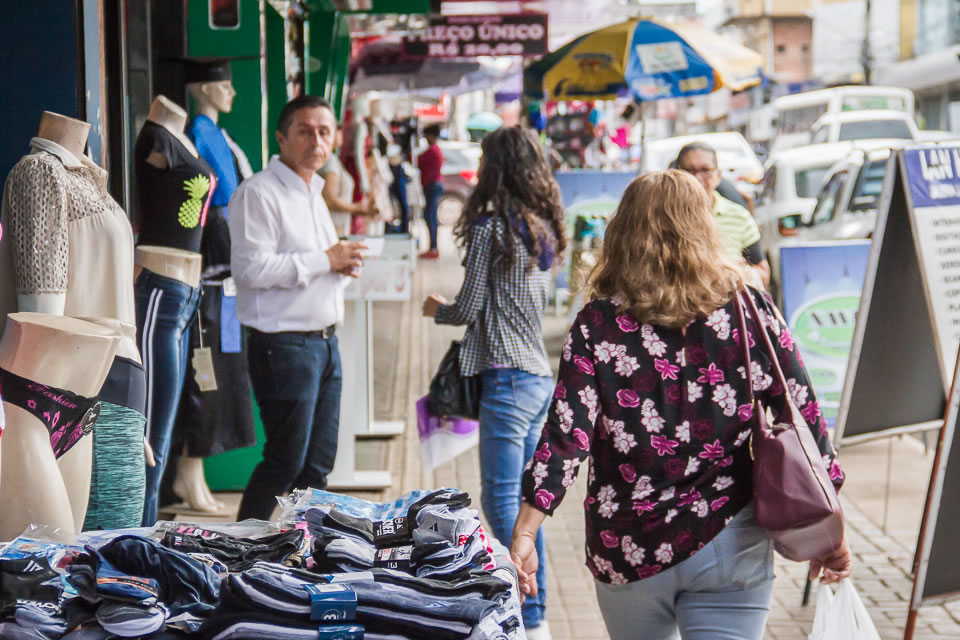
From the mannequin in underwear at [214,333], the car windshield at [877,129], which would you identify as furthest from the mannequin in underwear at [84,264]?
the car windshield at [877,129]

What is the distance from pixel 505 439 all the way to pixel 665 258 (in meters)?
1.69

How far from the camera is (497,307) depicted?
4484 mm

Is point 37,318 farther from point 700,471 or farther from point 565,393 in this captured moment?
point 700,471

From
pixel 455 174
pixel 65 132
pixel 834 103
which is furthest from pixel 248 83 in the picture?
pixel 834 103

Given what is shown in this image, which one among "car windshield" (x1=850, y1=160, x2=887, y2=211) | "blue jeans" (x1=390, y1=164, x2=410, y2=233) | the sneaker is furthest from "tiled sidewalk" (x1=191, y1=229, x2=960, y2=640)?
"blue jeans" (x1=390, y1=164, x2=410, y2=233)

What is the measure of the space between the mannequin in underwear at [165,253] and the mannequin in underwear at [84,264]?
3.30 ft

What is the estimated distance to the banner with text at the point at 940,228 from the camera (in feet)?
16.0

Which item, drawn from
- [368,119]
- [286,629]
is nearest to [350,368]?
[286,629]

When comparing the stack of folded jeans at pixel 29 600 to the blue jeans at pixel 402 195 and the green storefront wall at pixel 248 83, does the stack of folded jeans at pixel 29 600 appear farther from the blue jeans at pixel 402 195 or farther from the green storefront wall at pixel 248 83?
the blue jeans at pixel 402 195

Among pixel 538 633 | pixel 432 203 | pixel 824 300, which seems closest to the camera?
pixel 538 633

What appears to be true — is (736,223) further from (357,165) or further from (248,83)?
(357,165)

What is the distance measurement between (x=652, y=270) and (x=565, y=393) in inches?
14.5

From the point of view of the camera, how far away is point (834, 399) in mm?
7207

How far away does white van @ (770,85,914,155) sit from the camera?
94.1 ft
